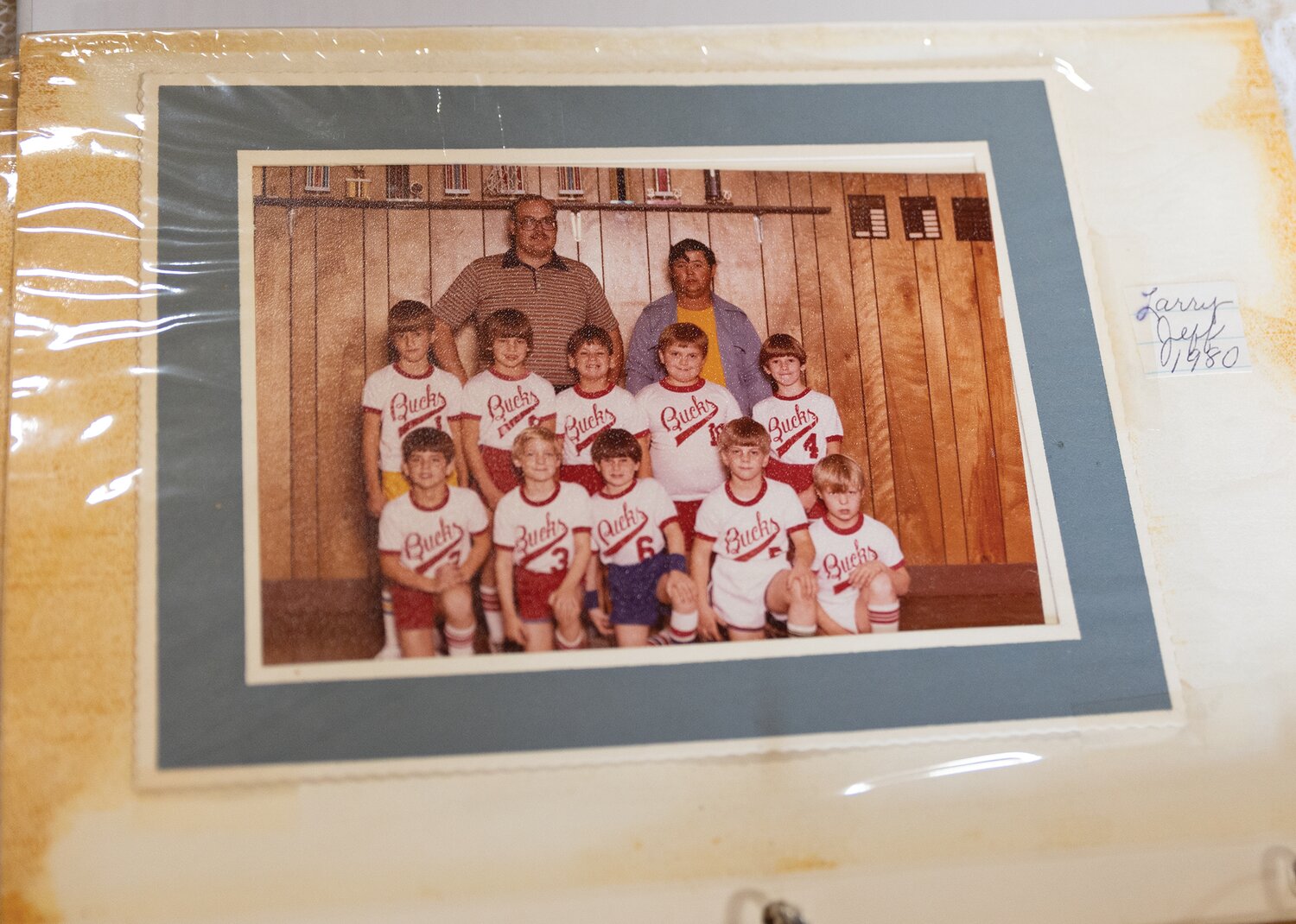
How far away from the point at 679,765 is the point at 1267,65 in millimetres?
1038

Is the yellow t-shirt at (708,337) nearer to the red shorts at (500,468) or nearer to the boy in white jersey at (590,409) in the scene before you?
the boy in white jersey at (590,409)

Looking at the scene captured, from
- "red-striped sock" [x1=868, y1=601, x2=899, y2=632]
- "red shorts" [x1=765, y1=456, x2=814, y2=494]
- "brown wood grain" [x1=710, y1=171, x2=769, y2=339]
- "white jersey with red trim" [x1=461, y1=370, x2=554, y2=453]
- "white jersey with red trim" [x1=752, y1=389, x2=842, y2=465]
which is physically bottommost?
"red-striped sock" [x1=868, y1=601, x2=899, y2=632]

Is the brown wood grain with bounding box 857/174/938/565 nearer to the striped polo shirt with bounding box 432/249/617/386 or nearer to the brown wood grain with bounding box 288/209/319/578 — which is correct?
the striped polo shirt with bounding box 432/249/617/386

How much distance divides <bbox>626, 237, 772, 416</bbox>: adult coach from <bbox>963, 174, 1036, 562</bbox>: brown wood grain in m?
0.25

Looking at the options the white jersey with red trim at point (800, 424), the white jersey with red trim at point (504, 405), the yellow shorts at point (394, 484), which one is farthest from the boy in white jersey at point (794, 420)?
the yellow shorts at point (394, 484)

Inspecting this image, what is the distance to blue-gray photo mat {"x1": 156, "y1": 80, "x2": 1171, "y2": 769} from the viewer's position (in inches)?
31.3

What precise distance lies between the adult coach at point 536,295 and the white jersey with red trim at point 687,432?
0.06m

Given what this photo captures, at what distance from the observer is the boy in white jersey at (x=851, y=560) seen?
854mm

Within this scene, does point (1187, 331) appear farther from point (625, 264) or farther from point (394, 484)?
point (394, 484)

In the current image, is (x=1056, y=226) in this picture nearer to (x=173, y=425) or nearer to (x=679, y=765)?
(x=679, y=765)

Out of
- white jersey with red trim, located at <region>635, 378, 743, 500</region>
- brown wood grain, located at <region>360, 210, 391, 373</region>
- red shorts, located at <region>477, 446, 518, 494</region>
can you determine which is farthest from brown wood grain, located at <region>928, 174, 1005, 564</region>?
brown wood grain, located at <region>360, 210, 391, 373</region>

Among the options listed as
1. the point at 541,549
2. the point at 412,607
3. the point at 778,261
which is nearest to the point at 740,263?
the point at 778,261

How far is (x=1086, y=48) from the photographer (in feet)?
3.28

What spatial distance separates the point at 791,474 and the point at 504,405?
0.30 meters
